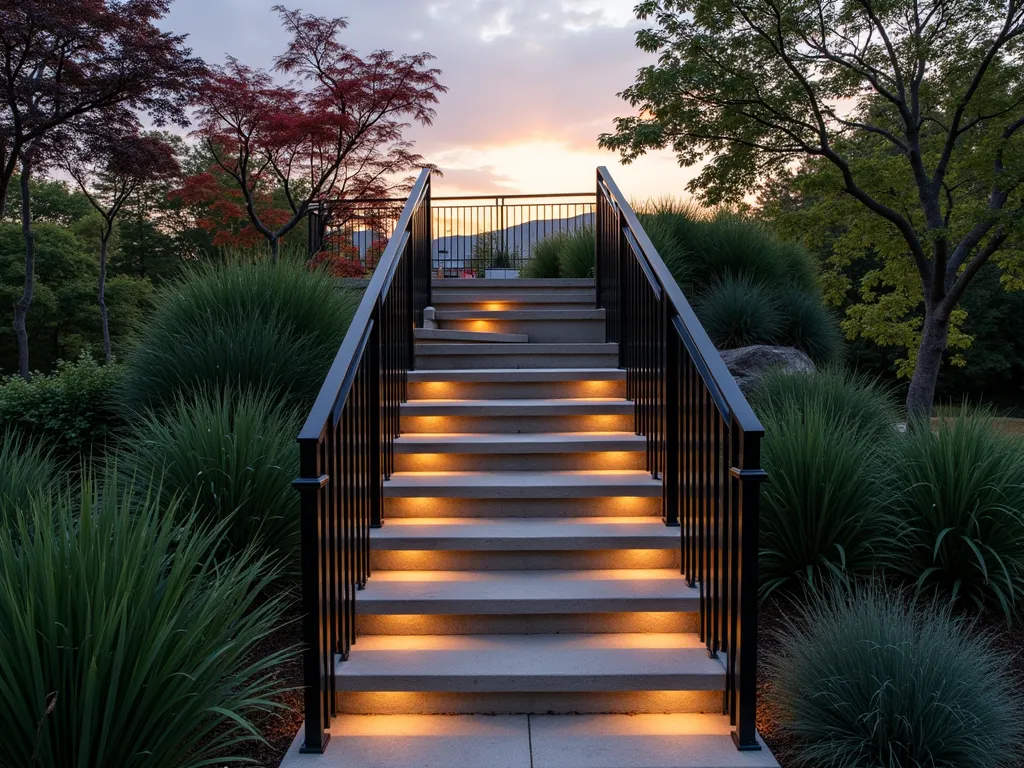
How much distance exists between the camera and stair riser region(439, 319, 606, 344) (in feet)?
20.8

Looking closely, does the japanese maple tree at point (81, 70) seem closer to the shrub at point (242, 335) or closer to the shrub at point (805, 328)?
the shrub at point (242, 335)

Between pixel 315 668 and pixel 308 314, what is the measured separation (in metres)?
3.48

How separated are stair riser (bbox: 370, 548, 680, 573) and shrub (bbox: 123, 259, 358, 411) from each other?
172 cm

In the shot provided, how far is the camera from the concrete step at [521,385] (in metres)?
→ 5.02

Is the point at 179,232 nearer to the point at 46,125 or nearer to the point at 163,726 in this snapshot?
the point at 46,125

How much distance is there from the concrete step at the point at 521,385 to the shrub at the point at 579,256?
147 inches

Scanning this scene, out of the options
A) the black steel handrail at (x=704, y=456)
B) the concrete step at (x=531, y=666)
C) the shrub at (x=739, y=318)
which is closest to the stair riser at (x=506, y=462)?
the black steel handrail at (x=704, y=456)

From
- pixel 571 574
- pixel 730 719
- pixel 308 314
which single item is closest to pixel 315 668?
pixel 571 574

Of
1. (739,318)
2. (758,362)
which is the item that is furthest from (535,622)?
(739,318)

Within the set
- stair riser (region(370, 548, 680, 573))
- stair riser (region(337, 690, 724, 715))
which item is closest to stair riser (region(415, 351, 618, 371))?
stair riser (region(370, 548, 680, 573))

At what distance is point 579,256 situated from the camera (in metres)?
8.83

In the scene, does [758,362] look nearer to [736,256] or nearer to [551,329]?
[551,329]

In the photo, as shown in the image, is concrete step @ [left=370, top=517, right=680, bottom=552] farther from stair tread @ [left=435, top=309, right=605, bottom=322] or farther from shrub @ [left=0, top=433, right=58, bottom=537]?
stair tread @ [left=435, top=309, right=605, bottom=322]

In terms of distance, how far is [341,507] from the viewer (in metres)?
2.97
